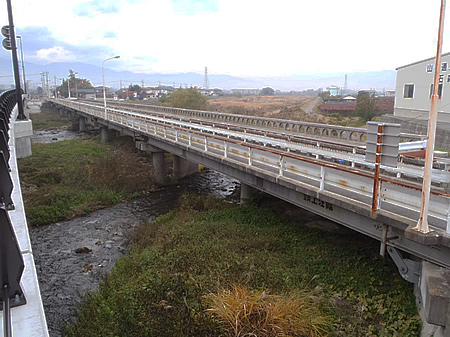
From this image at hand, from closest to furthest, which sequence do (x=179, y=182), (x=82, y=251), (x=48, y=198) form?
(x=82, y=251) < (x=48, y=198) < (x=179, y=182)

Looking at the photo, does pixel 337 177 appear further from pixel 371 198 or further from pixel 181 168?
pixel 181 168

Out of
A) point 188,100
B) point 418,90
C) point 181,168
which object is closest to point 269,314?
→ point 181,168

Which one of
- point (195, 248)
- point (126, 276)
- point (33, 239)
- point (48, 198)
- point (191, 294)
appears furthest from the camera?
point (48, 198)

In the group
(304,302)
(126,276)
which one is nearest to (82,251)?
(126,276)

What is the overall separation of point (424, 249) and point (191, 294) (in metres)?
5.65

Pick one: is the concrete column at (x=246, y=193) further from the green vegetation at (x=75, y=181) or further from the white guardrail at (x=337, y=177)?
the green vegetation at (x=75, y=181)

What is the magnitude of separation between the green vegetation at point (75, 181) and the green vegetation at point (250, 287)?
7.77 metres

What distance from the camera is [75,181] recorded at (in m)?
24.3

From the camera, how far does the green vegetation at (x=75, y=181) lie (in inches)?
791

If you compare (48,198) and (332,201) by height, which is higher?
(332,201)

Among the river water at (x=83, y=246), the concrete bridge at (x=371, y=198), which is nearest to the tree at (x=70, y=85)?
the river water at (x=83, y=246)

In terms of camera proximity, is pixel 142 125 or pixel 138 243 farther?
pixel 142 125

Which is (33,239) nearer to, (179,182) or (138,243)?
(138,243)

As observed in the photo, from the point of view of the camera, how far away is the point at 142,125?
27.9 meters
